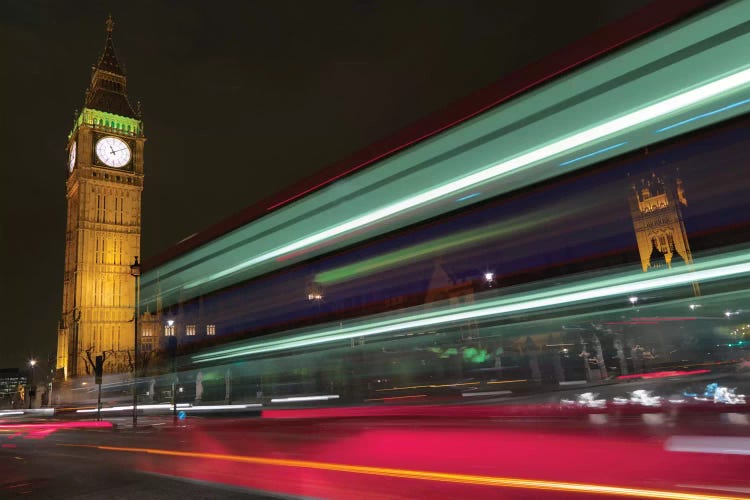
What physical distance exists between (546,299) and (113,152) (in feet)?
250

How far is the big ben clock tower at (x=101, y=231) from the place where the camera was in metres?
65.3

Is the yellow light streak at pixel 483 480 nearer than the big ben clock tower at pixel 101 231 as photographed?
Yes

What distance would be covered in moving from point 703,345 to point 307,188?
12.3 feet

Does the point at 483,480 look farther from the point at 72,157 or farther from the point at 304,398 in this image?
the point at 72,157

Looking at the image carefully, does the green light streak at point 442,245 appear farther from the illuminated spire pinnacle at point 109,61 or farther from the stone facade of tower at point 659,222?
the illuminated spire pinnacle at point 109,61

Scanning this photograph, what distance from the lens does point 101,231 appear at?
224 feet

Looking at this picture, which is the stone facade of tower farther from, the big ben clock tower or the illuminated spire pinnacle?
the illuminated spire pinnacle

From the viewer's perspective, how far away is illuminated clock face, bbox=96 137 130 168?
69.1 metres

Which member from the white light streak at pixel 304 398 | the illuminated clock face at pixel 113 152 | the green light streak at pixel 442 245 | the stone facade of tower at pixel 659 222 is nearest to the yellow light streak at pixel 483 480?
the white light streak at pixel 304 398

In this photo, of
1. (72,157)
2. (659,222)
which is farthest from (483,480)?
(72,157)

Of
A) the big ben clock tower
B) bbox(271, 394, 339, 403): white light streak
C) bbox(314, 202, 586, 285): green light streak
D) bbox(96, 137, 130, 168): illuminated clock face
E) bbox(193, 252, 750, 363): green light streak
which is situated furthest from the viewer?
bbox(96, 137, 130, 168): illuminated clock face

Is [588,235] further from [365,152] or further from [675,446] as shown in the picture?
[365,152]

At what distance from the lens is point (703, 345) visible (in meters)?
2.95

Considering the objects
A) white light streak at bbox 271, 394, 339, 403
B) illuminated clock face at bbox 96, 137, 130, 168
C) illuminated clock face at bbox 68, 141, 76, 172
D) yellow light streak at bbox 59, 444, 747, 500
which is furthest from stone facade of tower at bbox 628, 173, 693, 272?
illuminated clock face at bbox 68, 141, 76, 172
